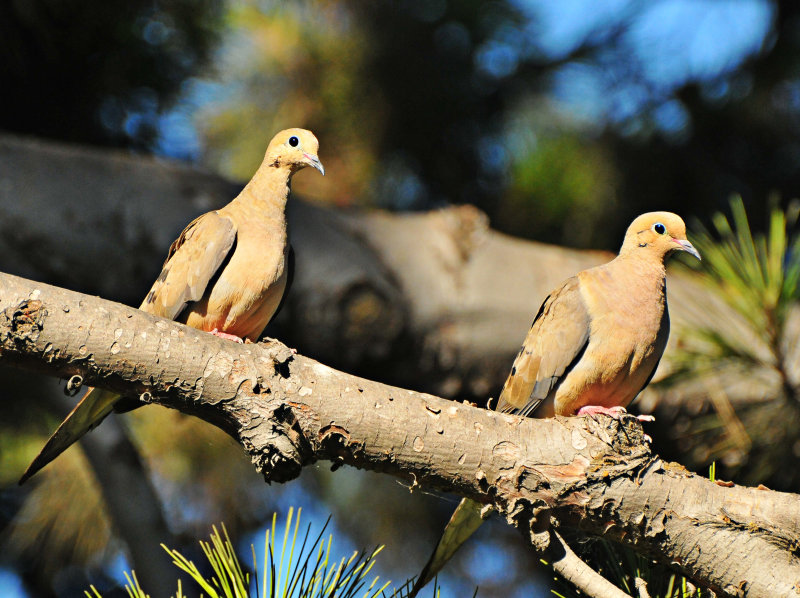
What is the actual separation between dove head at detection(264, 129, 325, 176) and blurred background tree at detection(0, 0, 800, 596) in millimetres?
1927

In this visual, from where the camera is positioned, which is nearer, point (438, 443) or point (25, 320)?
point (25, 320)

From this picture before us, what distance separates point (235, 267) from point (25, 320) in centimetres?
109

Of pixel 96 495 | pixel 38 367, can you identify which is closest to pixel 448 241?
pixel 96 495

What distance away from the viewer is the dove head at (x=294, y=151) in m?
3.24

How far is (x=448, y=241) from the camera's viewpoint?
4609mm

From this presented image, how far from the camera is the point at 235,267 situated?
119 inches

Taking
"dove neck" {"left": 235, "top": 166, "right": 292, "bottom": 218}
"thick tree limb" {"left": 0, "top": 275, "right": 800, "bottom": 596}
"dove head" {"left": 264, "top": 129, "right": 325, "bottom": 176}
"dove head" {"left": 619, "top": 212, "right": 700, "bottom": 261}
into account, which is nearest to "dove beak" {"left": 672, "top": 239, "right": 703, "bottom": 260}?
"dove head" {"left": 619, "top": 212, "right": 700, "bottom": 261}

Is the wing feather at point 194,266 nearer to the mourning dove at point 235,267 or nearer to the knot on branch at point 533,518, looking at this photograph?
the mourning dove at point 235,267

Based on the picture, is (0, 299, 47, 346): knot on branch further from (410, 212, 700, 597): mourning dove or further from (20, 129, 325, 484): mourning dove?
(410, 212, 700, 597): mourning dove

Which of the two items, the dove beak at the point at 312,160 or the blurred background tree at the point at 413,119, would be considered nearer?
the dove beak at the point at 312,160

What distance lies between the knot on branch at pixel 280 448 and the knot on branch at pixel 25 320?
1.85 feet

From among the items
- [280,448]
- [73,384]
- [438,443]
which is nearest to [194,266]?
[73,384]

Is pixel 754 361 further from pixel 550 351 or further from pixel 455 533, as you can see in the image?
pixel 455 533

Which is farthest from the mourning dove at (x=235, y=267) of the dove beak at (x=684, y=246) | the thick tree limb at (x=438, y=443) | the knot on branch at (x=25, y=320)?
the dove beak at (x=684, y=246)
